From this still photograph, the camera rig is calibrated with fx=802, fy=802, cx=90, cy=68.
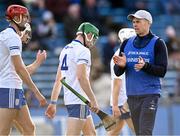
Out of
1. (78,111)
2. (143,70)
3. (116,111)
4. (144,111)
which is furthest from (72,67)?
(116,111)

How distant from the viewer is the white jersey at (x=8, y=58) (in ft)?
37.4

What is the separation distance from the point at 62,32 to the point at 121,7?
2.73 m

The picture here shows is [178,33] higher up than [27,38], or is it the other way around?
[27,38]

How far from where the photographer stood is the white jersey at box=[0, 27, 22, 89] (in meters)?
11.4

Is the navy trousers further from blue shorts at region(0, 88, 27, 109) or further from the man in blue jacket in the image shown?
blue shorts at region(0, 88, 27, 109)

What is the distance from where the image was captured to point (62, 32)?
2348 cm

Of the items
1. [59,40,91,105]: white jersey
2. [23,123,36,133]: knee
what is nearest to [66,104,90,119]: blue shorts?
[59,40,91,105]: white jersey

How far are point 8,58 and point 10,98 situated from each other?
58 cm

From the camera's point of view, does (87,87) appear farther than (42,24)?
No

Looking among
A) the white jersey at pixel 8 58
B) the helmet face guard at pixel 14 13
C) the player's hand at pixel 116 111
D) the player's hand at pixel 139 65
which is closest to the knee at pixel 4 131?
the white jersey at pixel 8 58

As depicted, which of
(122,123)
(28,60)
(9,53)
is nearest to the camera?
(9,53)

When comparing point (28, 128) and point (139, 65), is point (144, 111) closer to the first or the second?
point (139, 65)

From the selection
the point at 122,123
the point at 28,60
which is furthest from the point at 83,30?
the point at 28,60

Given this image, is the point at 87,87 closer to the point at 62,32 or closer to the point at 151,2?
the point at 62,32
